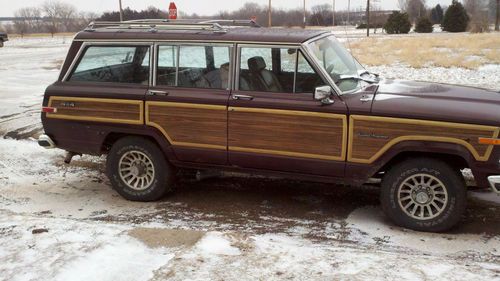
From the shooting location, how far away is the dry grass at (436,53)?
64.4 ft

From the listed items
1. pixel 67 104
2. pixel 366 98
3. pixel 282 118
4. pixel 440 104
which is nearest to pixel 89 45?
pixel 67 104

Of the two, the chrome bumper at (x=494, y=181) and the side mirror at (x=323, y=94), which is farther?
the side mirror at (x=323, y=94)

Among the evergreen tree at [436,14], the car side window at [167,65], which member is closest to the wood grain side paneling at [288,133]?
the car side window at [167,65]

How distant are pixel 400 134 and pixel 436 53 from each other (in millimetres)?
19178

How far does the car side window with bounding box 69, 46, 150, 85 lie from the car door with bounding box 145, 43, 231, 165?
0.20 meters

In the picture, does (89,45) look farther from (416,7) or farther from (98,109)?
(416,7)

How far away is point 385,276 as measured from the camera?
3.68 meters

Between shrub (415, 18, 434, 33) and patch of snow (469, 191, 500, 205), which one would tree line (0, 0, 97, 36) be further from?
patch of snow (469, 191, 500, 205)

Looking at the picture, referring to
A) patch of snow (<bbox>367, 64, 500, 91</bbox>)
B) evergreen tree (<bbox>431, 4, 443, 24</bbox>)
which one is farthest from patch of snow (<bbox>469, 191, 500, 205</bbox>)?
evergreen tree (<bbox>431, 4, 443, 24</bbox>)

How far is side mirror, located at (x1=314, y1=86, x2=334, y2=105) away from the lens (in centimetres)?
499

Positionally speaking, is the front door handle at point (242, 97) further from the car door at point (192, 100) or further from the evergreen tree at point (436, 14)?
the evergreen tree at point (436, 14)

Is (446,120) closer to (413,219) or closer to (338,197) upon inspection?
(413,219)

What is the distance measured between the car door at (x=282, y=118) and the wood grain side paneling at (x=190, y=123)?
0.12 meters

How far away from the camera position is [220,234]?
4.59 meters
